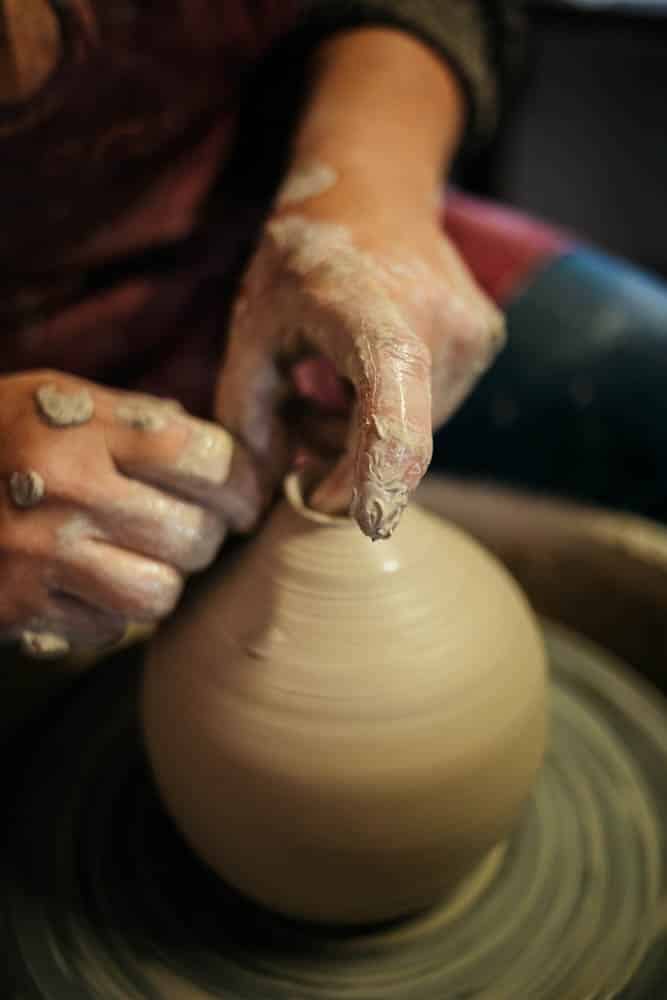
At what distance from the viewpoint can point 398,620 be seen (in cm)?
77

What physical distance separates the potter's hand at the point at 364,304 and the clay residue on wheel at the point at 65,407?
114mm

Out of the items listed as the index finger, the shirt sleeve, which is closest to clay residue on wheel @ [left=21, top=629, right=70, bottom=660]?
the index finger

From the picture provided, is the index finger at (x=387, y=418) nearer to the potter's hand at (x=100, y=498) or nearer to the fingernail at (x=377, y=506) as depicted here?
the fingernail at (x=377, y=506)

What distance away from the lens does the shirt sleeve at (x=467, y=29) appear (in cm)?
114

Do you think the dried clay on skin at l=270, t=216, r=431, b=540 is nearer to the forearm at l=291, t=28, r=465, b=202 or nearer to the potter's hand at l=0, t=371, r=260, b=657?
the potter's hand at l=0, t=371, r=260, b=657

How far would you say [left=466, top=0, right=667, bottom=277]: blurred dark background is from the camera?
8.96 ft

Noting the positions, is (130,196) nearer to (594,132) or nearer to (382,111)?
(382,111)

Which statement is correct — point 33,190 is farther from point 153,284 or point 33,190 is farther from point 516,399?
point 516,399

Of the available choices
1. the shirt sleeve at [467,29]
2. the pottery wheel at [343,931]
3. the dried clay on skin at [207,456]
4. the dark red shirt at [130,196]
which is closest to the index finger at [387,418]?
the dried clay on skin at [207,456]

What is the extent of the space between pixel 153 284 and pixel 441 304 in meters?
0.45

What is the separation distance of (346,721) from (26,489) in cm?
30

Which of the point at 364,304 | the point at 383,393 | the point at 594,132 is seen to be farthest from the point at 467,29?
the point at 594,132

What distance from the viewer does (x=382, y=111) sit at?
3.43 feet

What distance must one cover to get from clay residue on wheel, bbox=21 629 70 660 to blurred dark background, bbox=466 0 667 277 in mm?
2336
